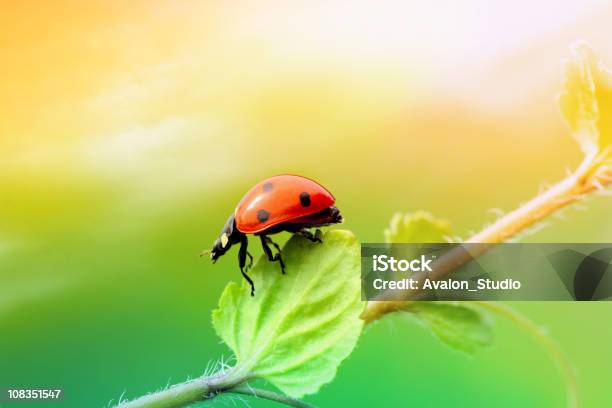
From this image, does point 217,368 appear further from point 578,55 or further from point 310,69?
point 578,55

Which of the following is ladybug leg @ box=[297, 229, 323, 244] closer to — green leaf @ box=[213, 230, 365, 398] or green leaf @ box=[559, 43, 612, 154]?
green leaf @ box=[213, 230, 365, 398]

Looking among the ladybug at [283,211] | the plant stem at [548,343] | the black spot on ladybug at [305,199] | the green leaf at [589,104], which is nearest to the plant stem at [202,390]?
the ladybug at [283,211]

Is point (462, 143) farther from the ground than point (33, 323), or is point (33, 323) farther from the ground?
point (462, 143)

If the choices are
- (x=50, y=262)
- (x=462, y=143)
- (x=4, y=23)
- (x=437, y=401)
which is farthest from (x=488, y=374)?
(x=4, y=23)

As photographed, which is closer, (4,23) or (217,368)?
(217,368)

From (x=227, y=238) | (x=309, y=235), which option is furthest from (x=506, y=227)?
(x=227, y=238)
